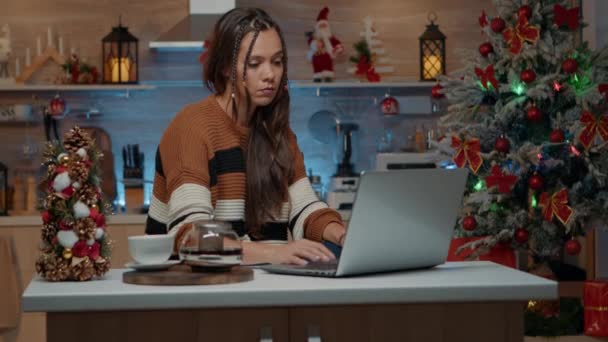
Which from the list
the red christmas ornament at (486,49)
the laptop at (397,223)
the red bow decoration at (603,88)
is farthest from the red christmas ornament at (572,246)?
the laptop at (397,223)

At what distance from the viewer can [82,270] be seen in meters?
1.65

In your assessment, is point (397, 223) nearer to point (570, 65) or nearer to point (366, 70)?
point (570, 65)

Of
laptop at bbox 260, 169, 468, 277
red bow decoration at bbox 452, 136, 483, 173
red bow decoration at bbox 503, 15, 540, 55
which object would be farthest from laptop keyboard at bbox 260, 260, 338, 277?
red bow decoration at bbox 503, 15, 540, 55

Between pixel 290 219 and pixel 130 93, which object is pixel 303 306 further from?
pixel 130 93

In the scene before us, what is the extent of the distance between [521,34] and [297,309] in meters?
2.77

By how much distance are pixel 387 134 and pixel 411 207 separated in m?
3.83

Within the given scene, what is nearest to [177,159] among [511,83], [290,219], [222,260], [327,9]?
[290,219]

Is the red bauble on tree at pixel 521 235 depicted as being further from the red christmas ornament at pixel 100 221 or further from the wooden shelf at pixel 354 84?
the red christmas ornament at pixel 100 221

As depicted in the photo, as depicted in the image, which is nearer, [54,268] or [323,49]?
[54,268]

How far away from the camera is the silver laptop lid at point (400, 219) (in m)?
1.58

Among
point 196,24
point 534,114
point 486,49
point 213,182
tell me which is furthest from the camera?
point 196,24

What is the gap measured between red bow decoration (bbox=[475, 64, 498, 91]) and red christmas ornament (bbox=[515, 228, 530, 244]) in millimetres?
622

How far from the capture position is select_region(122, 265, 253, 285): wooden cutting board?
1565 millimetres

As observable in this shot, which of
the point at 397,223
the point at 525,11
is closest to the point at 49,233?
the point at 397,223
